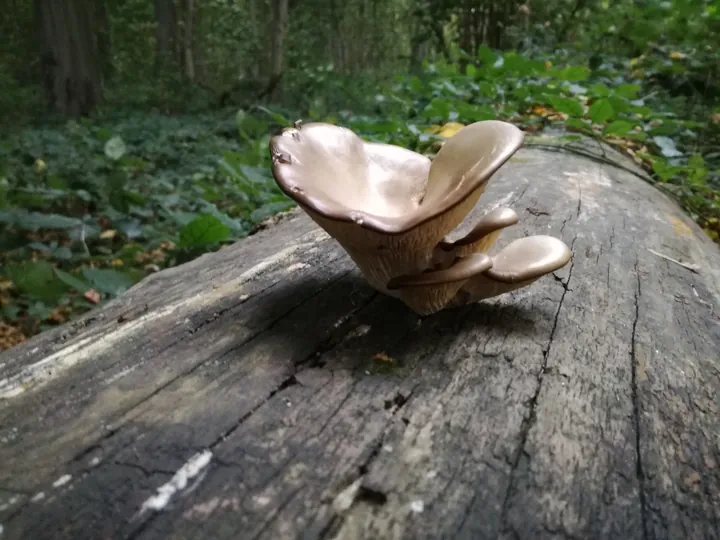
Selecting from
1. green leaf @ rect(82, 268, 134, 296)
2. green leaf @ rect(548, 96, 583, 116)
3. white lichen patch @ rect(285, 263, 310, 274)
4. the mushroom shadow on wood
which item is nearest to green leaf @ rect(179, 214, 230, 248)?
green leaf @ rect(82, 268, 134, 296)

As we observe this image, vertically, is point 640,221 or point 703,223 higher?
point 640,221

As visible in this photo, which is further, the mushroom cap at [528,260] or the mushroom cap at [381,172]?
the mushroom cap at [528,260]

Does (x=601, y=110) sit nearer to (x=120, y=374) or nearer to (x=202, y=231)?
(x=202, y=231)

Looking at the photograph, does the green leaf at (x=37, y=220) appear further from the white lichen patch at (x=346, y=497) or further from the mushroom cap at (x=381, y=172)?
the white lichen patch at (x=346, y=497)

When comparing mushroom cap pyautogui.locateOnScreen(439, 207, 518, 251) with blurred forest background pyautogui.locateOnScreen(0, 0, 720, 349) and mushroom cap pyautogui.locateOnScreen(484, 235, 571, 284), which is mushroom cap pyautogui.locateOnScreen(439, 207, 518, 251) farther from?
blurred forest background pyautogui.locateOnScreen(0, 0, 720, 349)

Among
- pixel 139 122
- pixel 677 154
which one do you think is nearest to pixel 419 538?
pixel 677 154

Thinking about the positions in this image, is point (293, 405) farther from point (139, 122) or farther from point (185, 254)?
point (139, 122)

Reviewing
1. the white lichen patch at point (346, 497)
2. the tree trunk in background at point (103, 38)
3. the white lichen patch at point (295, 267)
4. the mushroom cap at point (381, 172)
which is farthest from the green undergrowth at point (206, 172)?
the tree trunk in background at point (103, 38)

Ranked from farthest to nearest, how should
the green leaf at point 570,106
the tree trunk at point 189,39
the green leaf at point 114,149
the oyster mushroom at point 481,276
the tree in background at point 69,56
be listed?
the tree trunk at point 189,39 < the tree in background at point 69,56 < the green leaf at point 114,149 < the green leaf at point 570,106 < the oyster mushroom at point 481,276
